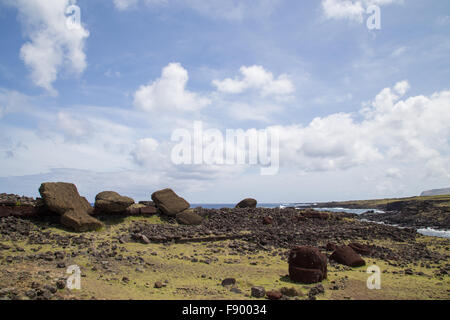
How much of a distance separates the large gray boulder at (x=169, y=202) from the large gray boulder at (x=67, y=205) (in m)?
4.89

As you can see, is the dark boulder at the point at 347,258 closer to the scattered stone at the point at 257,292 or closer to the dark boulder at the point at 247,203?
the scattered stone at the point at 257,292

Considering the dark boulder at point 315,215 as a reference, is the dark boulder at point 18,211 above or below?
above

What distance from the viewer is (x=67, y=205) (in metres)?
15.2

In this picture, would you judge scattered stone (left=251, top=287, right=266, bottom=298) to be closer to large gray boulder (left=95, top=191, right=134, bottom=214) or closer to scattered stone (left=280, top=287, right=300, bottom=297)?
scattered stone (left=280, top=287, right=300, bottom=297)

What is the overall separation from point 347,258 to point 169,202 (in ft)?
38.5

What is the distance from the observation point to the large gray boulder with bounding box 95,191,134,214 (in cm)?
→ 1705

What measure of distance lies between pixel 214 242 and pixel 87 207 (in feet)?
23.9

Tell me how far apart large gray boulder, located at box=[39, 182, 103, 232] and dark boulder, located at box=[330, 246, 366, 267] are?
1127 centimetres

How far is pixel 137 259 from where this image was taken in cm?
1157

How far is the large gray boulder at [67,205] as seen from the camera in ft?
47.5

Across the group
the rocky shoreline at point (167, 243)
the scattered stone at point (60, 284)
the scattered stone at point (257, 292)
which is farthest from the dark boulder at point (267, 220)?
the scattered stone at point (60, 284)

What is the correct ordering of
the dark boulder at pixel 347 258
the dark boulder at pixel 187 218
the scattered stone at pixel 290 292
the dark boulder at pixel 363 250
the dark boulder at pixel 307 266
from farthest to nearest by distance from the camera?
the dark boulder at pixel 187 218
the dark boulder at pixel 363 250
the dark boulder at pixel 347 258
the dark boulder at pixel 307 266
the scattered stone at pixel 290 292
